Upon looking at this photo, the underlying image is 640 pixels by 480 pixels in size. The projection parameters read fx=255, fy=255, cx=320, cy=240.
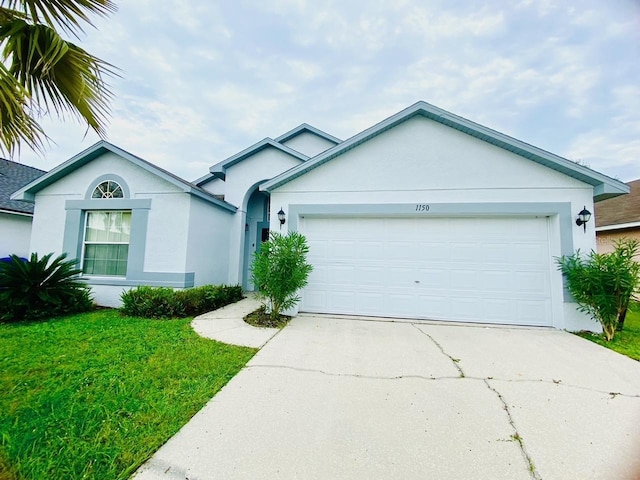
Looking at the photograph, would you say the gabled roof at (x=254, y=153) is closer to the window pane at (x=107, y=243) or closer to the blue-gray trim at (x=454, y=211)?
the window pane at (x=107, y=243)

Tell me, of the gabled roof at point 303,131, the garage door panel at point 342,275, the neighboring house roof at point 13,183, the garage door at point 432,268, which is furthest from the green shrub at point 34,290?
the gabled roof at point 303,131

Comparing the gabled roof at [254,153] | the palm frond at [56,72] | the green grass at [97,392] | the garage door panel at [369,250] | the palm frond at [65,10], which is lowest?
the green grass at [97,392]

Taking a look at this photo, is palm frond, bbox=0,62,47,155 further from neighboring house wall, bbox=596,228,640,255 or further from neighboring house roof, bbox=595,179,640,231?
neighboring house wall, bbox=596,228,640,255

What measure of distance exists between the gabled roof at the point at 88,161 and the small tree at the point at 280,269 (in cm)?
344

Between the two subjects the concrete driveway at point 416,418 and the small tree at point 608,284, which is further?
the small tree at point 608,284

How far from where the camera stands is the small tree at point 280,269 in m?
5.77

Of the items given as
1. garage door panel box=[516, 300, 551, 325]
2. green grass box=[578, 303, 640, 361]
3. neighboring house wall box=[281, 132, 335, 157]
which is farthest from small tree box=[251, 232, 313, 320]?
neighboring house wall box=[281, 132, 335, 157]

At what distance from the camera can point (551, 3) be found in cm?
505

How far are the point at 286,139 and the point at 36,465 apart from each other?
43.1ft

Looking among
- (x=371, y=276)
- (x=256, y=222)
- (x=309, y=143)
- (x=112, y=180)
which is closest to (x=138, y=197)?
(x=112, y=180)

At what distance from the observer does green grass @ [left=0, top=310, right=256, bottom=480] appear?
200 centimetres

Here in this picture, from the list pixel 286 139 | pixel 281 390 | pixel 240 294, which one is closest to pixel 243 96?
pixel 286 139

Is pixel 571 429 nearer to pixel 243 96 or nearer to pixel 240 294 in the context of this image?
pixel 240 294

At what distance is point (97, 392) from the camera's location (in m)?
2.93
